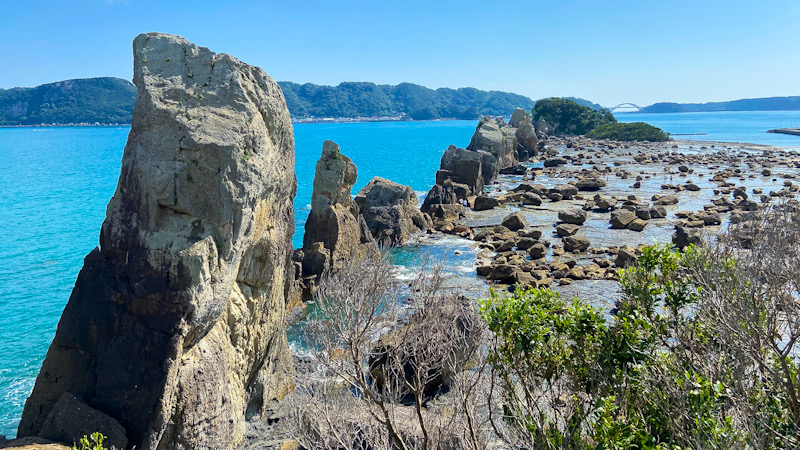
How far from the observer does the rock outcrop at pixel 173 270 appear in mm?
12453

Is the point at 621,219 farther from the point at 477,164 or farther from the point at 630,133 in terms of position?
the point at 630,133

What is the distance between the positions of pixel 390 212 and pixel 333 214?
33.1ft

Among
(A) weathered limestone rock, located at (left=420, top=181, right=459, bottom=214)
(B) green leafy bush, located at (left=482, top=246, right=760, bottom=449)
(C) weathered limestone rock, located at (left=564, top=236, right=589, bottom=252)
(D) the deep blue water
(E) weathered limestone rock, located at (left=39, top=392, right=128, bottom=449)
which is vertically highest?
(B) green leafy bush, located at (left=482, top=246, right=760, bottom=449)

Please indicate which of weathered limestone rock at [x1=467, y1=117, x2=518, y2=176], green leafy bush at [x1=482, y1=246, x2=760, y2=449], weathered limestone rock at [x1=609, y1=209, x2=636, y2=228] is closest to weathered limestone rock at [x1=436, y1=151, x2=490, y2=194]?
weathered limestone rock at [x1=467, y1=117, x2=518, y2=176]

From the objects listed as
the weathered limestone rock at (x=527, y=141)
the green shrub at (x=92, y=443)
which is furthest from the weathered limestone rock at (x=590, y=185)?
the green shrub at (x=92, y=443)

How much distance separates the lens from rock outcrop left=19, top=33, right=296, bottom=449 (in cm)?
1245

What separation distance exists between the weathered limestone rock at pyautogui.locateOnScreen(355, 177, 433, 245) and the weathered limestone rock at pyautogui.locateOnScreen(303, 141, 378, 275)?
19.4 feet

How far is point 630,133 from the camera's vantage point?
14212 centimetres

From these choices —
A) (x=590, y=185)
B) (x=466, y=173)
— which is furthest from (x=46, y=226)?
(x=590, y=185)

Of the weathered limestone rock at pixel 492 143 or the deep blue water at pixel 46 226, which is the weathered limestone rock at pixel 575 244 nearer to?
the deep blue water at pixel 46 226

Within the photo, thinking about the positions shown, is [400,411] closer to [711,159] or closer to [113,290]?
[113,290]

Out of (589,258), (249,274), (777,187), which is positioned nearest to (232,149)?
(249,274)

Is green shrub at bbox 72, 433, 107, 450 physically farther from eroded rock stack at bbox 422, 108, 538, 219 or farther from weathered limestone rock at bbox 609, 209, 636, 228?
weathered limestone rock at bbox 609, 209, 636, 228

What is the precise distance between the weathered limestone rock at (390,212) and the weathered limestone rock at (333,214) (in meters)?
5.91
